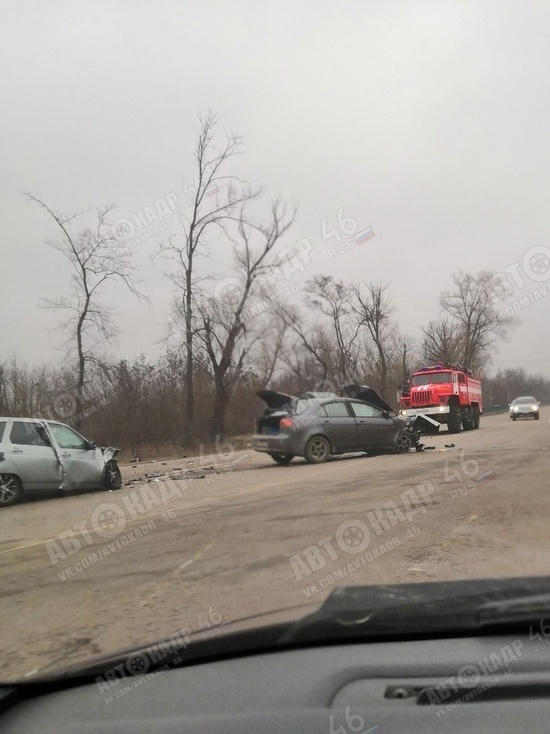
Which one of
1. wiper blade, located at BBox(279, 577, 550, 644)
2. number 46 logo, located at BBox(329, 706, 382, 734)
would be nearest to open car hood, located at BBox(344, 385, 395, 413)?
wiper blade, located at BBox(279, 577, 550, 644)

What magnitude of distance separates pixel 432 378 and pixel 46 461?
18.1 metres

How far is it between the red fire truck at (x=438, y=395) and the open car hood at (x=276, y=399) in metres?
10.8

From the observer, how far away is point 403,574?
550cm

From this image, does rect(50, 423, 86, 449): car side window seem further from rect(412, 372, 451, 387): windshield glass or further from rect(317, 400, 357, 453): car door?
rect(412, 372, 451, 387): windshield glass

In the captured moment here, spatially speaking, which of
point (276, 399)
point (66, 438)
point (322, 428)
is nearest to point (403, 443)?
point (322, 428)

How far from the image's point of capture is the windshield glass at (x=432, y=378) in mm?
26741

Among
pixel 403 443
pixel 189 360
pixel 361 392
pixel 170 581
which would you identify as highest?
pixel 189 360

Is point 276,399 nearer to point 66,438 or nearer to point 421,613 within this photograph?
point 66,438

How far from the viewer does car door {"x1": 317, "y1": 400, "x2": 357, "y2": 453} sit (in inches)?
634

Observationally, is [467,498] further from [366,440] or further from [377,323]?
[377,323]

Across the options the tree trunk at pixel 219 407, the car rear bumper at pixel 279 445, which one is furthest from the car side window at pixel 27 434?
the tree trunk at pixel 219 407

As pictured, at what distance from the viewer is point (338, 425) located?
53.5 feet

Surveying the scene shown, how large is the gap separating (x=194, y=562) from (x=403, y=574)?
1.97m

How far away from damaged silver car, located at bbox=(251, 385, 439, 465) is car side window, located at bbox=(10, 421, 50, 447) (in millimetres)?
5426
